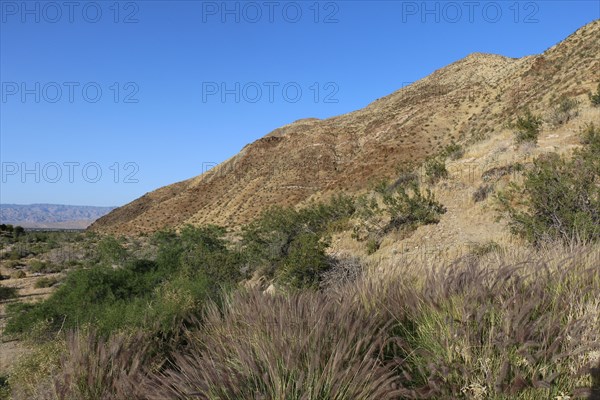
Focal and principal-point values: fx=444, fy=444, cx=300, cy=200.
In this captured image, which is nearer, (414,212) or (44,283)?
(414,212)

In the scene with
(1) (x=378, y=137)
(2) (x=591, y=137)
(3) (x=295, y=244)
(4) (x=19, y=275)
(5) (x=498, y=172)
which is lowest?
(4) (x=19, y=275)

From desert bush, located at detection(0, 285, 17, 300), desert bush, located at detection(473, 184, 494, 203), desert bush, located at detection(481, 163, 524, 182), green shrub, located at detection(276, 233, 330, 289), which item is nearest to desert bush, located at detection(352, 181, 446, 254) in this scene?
desert bush, located at detection(473, 184, 494, 203)

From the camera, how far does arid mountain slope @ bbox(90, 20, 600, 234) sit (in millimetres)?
36750

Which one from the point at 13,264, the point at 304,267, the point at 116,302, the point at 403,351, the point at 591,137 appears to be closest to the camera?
the point at 403,351

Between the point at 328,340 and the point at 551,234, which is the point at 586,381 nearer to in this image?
the point at 328,340

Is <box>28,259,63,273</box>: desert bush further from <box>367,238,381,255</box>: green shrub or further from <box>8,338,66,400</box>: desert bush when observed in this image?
<box>8,338,66,400</box>: desert bush

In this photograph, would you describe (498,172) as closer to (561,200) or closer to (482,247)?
(561,200)

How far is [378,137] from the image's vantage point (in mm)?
51938

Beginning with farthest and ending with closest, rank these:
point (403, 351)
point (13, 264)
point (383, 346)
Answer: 1. point (13, 264)
2. point (403, 351)
3. point (383, 346)

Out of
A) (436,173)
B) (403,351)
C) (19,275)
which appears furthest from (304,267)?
(19,275)

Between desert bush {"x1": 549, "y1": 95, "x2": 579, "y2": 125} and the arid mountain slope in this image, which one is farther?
the arid mountain slope

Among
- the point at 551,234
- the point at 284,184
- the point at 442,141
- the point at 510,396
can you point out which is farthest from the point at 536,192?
the point at 284,184

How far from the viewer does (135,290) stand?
1131cm

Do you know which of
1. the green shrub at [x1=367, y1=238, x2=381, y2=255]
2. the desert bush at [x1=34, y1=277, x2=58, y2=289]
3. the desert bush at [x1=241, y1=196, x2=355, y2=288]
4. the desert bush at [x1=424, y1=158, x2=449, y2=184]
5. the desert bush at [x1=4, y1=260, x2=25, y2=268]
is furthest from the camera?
the desert bush at [x1=4, y1=260, x2=25, y2=268]
